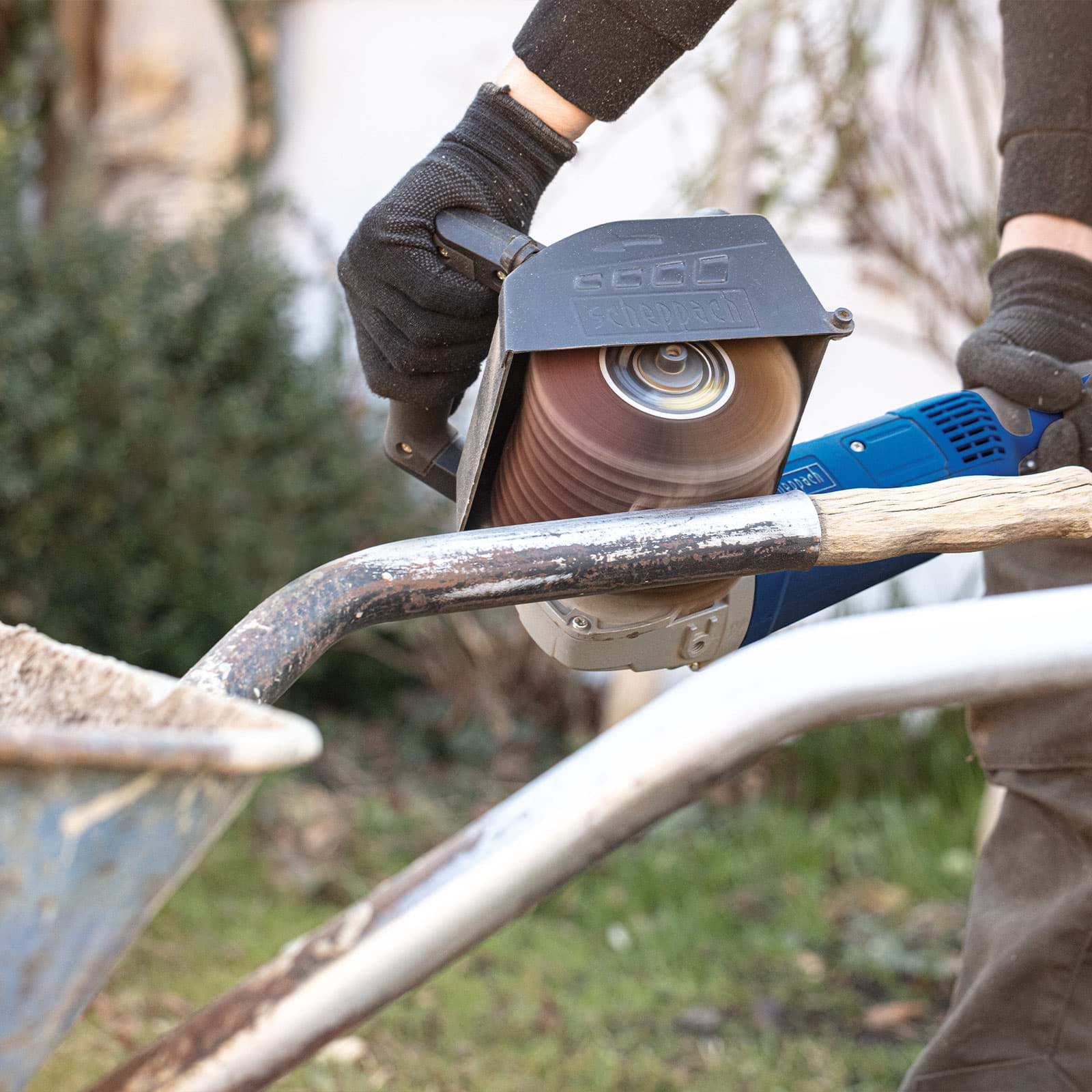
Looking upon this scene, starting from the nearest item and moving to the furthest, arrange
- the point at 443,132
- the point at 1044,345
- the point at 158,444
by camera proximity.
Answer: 1. the point at 1044,345
2. the point at 158,444
3. the point at 443,132

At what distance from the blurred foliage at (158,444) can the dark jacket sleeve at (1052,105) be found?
2.52 m

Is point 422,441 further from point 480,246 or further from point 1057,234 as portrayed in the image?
point 1057,234

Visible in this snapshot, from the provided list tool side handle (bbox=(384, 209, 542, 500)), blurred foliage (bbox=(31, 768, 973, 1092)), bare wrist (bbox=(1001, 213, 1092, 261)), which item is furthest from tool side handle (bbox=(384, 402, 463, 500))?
blurred foliage (bbox=(31, 768, 973, 1092))

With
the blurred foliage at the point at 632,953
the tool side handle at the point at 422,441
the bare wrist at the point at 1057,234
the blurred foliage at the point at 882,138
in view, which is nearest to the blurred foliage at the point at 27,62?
the blurred foliage at the point at 882,138

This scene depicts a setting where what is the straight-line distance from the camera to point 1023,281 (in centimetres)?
150

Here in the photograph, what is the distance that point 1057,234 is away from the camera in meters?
1.51

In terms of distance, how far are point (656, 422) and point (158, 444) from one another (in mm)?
2763

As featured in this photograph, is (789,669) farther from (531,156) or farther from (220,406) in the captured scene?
(220,406)

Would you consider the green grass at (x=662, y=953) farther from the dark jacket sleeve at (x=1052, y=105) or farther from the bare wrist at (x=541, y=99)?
the bare wrist at (x=541, y=99)

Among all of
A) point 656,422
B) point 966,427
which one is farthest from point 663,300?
point 966,427

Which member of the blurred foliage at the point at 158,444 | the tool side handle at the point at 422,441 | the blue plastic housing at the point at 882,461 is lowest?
the blurred foliage at the point at 158,444

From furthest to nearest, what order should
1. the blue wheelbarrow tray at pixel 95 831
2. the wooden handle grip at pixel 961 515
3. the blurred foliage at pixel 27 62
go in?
1. the blurred foliage at pixel 27 62
2. the wooden handle grip at pixel 961 515
3. the blue wheelbarrow tray at pixel 95 831

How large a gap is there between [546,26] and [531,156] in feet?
0.41

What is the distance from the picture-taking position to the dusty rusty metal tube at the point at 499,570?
803 millimetres
